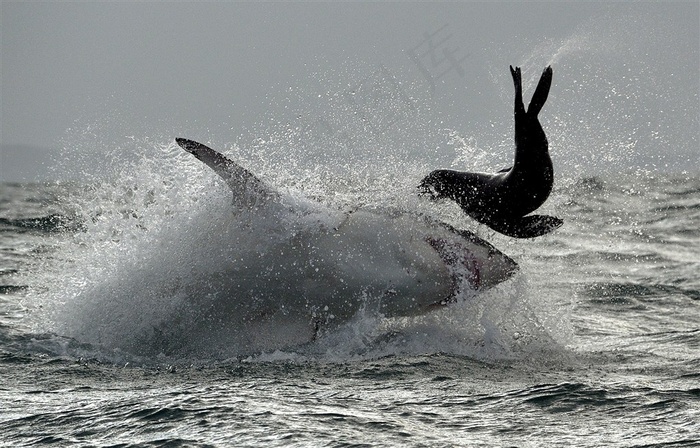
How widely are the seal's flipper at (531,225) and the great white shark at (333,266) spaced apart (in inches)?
25.0

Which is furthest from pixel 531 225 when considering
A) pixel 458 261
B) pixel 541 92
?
pixel 541 92

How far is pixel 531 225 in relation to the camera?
9.26 m

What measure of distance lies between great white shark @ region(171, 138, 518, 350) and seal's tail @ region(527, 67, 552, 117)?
1.82m

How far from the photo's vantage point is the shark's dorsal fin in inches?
389

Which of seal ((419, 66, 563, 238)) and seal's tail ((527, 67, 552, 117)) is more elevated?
seal's tail ((527, 67, 552, 117))

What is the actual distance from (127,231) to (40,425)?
395 centimetres

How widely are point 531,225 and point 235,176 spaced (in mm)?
3078

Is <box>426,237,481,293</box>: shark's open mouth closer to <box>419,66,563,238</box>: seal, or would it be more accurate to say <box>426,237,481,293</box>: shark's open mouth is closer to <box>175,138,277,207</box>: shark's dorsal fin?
<box>419,66,563,238</box>: seal

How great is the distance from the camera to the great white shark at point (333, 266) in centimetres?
975

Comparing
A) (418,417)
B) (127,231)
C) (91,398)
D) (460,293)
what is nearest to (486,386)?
(418,417)

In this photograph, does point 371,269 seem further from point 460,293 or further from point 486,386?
point 486,386

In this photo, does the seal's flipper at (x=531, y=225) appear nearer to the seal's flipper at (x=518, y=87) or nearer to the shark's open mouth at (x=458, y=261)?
the shark's open mouth at (x=458, y=261)

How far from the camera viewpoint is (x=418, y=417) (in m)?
7.30

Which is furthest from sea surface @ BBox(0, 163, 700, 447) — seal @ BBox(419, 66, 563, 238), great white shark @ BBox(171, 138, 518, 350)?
seal @ BBox(419, 66, 563, 238)
